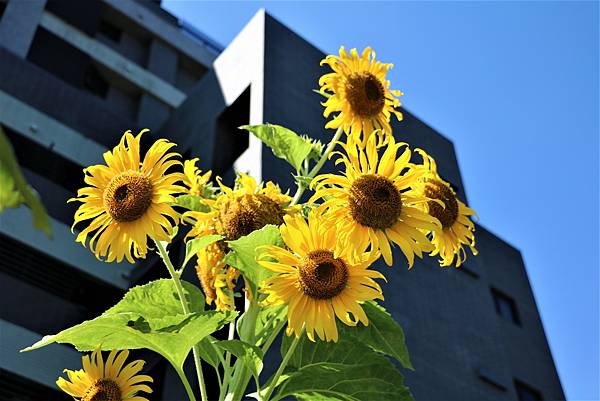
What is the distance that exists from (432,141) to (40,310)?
7327 mm

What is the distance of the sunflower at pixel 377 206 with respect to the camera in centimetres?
140

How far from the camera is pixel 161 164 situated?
1.53m

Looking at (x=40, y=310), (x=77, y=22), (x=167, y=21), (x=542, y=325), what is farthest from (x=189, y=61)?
(x=542, y=325)

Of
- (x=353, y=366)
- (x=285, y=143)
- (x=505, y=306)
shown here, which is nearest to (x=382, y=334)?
(x=353, y=366)

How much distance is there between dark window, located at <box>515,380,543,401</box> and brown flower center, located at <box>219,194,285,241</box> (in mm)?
10770

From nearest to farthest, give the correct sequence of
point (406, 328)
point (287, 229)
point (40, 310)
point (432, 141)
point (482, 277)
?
point (287, 229), point (406, 328), point (40, 310), point (482, 277), point (432, 141)

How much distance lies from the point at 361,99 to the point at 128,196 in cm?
76

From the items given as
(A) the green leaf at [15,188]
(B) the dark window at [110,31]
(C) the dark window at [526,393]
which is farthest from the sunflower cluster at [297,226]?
(B) the dark window at [110,31]

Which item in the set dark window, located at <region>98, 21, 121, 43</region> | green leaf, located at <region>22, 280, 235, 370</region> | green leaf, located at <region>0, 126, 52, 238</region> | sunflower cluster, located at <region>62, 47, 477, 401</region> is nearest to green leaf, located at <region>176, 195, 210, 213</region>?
sunflower cluster, located at <region>62, 47, 477, 401</region>

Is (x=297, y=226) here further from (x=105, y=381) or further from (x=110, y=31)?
(x=110, y=31)

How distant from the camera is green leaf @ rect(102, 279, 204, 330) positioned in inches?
58.9

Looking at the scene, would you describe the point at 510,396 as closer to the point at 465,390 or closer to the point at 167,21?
the point at 465,390

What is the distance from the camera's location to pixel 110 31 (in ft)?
57.3

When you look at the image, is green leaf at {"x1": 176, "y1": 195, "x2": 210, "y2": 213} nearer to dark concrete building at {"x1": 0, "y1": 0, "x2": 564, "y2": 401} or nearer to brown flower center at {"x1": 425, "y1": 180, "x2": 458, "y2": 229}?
brown flower center at {"x1": 425, "y1": 180, "x2": 458, "y2": 229}
